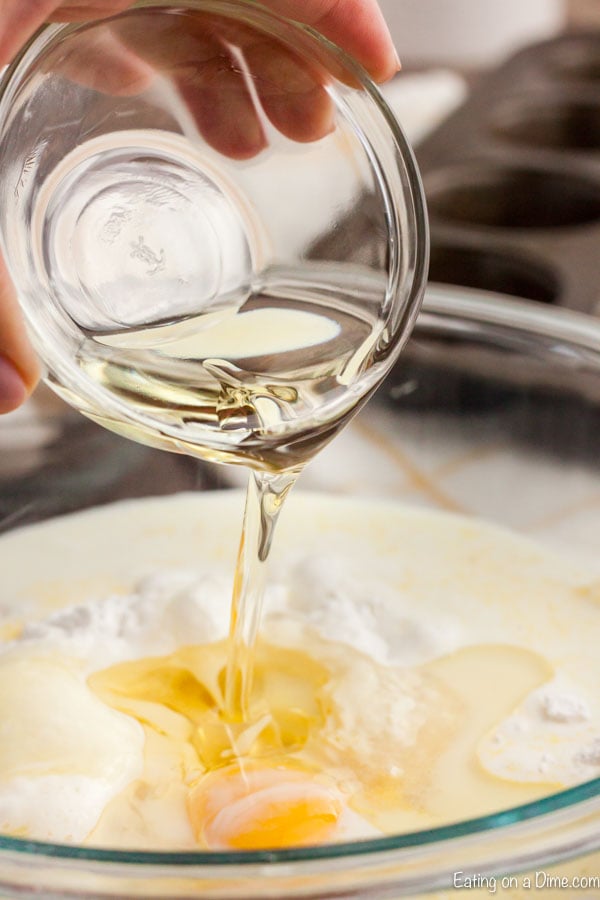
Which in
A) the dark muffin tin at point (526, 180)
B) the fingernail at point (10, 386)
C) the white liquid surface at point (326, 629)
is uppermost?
the fingernail at point (10, 386)

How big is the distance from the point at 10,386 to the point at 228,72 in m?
0.26

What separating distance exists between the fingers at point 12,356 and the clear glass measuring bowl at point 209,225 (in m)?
0.02

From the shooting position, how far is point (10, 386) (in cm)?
79

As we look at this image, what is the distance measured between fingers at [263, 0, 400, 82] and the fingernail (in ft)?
0.99

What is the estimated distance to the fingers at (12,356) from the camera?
2.47 feet

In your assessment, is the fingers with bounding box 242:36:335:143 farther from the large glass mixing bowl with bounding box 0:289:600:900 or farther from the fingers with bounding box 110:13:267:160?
the large glass mixing bowl with bounding box 0:289:600:900

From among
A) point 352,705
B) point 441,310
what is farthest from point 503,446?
point 352,705

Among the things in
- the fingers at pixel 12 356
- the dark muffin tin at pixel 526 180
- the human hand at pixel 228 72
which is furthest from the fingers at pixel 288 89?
the dark muffin tin at pixel 526 180

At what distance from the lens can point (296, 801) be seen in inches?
30.8

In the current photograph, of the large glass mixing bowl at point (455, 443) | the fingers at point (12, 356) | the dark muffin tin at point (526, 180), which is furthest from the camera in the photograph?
the dark muffin tin at point (526, 180)

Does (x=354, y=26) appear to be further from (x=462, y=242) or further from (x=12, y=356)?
(x=462, y=242)

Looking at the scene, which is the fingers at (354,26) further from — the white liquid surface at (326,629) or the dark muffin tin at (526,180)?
the dark muffin tin at (526,180)

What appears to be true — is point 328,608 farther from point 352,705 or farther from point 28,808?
point 28,808

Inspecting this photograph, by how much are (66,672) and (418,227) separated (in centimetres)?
42
